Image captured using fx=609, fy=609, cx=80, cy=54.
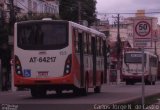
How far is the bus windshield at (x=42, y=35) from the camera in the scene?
25922 mm

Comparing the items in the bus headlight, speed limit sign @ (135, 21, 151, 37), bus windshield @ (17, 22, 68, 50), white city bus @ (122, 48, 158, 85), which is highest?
speed limit sign @ (135, 21, 151, 37)

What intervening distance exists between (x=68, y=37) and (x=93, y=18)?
66.0 meters

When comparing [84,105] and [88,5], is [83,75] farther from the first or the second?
[88,5]

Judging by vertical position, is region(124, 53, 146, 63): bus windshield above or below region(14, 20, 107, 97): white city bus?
below

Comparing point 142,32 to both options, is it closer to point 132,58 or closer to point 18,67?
point 18,67

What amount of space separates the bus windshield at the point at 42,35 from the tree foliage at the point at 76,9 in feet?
200

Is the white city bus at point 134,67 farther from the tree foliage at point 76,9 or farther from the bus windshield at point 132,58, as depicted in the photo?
the tree foliage at point 76,9

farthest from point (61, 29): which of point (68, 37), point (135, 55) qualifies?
point (135, 55)

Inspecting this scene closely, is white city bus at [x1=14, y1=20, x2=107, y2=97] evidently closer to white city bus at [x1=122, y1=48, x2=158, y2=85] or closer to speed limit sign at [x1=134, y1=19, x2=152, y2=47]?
speed limit sign at [x1=134, y1=19, x2=152, y2=47]

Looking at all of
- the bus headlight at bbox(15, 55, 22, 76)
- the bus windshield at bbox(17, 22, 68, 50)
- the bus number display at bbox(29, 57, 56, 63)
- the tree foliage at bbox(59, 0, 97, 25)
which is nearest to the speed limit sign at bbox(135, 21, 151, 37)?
the bus windshield at bbox(17, 22, 68, 50)

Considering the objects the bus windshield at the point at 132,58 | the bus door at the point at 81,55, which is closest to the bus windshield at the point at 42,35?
the bus door at the point at 81,55

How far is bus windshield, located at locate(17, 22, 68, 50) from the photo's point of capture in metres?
25.9

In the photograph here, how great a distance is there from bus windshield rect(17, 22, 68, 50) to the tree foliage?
61099mm

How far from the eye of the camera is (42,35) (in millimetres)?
26141
